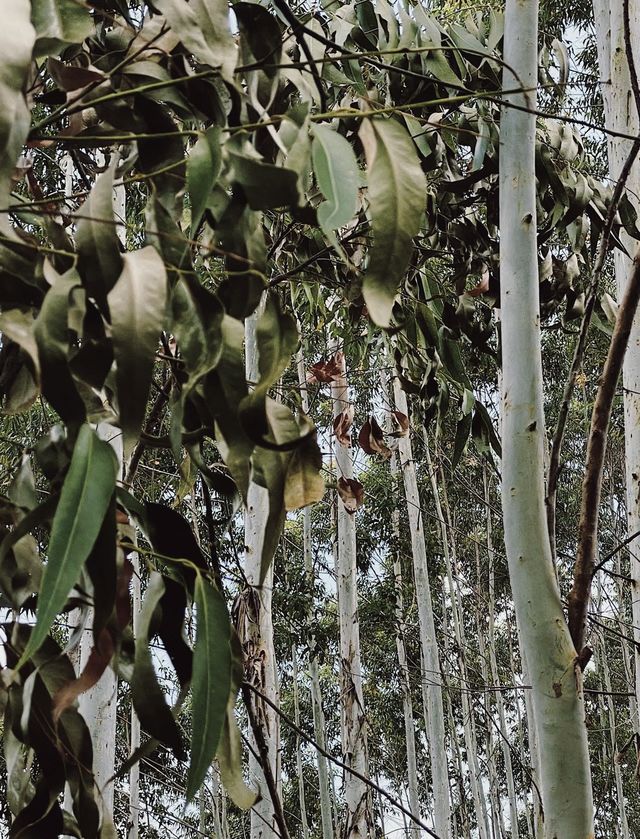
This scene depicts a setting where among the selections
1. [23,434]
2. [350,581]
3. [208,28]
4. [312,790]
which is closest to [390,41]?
[208,28]

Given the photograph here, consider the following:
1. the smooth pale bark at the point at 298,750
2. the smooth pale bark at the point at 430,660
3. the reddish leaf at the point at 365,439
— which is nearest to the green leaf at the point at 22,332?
the reddish leaf at the point at 365,439

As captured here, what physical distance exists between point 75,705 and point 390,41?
1011 millimetres

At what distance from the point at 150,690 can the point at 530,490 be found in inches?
14.7

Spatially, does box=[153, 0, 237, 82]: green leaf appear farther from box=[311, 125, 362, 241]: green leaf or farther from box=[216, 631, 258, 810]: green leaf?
box=[216, 631, 258, 810]: green leaf

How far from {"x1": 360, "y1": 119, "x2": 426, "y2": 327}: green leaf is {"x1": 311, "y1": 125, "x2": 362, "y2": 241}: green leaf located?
0.05 feet

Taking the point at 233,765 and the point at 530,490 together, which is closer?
the point at 233,765

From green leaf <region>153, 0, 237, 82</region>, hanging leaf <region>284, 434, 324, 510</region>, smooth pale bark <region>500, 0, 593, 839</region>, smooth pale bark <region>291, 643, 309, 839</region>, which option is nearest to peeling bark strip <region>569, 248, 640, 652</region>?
smooth pale bark <region>500, 0, 593, 839</region>

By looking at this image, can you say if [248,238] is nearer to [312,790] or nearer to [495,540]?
[495,540]

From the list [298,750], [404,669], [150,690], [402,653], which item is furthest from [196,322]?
[298,750]

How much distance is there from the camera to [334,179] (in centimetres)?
54

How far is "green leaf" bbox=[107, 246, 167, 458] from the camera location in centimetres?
47

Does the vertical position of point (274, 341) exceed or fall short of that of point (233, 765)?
it exceeds it

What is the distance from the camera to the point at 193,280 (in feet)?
1.82

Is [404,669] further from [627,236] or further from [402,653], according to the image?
[627,236]
